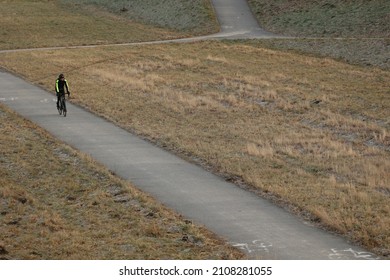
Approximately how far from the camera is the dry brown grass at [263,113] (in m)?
19.2

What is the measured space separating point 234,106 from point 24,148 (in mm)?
11951

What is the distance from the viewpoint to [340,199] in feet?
60.8

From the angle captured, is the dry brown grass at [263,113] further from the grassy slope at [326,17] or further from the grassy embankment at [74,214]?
the grassy slope at [326,17]

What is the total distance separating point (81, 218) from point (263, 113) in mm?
15886

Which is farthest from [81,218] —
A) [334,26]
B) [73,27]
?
[73,27]

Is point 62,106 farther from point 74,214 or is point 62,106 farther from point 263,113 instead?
point 74,214

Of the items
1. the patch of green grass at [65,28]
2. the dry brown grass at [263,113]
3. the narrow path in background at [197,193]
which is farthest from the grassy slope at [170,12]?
the narrow path in background at [197,193]

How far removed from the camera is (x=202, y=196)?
18.8 m

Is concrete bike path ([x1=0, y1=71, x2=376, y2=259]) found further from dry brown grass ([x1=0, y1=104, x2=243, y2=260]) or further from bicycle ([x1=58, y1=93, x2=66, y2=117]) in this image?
dry brown grass ([x1=0, y1=104, x2=243, y2=260])

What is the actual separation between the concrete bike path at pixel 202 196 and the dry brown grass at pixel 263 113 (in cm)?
64

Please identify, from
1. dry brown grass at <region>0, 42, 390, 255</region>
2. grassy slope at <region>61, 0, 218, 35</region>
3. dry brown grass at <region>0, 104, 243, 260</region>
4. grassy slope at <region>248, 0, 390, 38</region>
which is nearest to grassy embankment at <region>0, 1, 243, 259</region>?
dry brown grass at <region>0, 104, 243, 260</region>

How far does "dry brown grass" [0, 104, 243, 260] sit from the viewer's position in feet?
49.2

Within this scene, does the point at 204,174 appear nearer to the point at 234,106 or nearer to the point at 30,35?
the point at 234,106

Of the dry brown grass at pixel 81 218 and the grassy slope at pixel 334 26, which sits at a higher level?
the grassy slope at pixel 334 26
